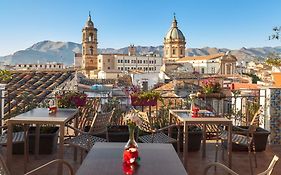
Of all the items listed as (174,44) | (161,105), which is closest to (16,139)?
(161,105)

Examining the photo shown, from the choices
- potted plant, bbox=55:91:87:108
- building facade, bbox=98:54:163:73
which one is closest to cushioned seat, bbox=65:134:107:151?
potted plant, bbox=55:91:87:108

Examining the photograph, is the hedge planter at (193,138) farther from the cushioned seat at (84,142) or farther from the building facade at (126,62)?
the building facade at (126,62)

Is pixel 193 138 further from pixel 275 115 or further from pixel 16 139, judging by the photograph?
pixel 16 139

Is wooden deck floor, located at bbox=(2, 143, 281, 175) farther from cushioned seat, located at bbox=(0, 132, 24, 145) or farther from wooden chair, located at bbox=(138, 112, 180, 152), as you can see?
wooden chair, located at bbox=(138, 112, 180, 152)

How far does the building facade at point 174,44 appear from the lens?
87.7 metres

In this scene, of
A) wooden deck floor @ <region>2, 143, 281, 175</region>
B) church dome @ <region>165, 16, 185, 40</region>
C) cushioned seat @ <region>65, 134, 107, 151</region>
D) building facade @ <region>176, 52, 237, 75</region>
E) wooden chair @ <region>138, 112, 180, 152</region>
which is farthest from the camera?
church dome @ <region>165, 16, 185, 40</region>

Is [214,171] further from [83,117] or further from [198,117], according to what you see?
[83,117]

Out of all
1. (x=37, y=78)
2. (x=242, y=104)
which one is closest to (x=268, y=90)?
(x=242, y=104)

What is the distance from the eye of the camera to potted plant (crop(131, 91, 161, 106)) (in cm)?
499

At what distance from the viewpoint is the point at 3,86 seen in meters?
5.50

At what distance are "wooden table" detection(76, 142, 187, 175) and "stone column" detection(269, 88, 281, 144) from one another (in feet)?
11.5

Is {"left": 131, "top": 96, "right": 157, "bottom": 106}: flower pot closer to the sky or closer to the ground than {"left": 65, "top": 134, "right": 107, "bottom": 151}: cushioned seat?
closer to the sky

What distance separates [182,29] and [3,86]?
88360 millimetres

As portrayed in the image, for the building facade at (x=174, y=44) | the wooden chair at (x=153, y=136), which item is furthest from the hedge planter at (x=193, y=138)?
the building facade at (x=174, y=44)
